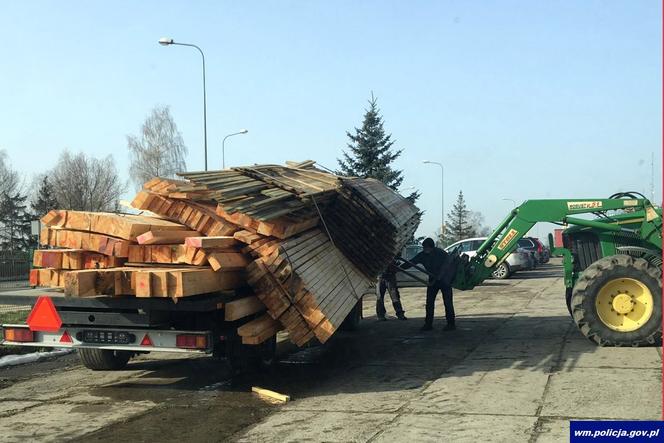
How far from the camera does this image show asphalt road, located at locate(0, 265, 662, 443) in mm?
6172

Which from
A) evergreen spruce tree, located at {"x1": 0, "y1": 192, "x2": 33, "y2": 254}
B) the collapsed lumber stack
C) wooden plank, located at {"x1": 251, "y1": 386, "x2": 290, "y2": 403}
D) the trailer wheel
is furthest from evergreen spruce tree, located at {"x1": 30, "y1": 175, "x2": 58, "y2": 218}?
wooden plank, located at {"x1": 251, "y1": 386, "x2": 290, "y2": 403}

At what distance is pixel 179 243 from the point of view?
7469mm

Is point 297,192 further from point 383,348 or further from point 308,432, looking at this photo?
point 383,348

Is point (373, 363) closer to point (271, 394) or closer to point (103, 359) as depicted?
point (271, 394)

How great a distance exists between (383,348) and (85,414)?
208 inches

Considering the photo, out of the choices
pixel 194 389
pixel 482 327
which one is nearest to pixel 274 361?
pixel 194 389

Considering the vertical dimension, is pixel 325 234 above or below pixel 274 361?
above

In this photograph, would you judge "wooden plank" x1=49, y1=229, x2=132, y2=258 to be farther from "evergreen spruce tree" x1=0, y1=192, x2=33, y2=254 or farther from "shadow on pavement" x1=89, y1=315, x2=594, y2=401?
"evergreen spruce tree" x1=0, y1=192, x2=33, y2=254

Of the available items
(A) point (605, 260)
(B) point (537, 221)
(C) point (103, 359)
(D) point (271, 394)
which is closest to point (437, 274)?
(B) point (537, 221)

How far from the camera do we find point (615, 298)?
10203 millimetres

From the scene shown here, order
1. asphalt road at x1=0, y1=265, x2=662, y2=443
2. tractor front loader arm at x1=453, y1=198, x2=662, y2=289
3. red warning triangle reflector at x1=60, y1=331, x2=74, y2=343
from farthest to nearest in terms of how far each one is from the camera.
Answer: tractor front loader arm at x1=453, y1=198, x2=662, y2=289 → red warning triangle reflector at x1=60, y1=331, x2=74, y2=343 → asphalt road at x1=0, y1=265, x2=662, y2=443

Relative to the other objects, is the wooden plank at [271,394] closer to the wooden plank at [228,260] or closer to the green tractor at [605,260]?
the wooden plank at [228,260]

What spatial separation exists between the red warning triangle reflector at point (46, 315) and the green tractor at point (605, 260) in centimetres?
721

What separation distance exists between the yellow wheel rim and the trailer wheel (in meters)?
7.01
